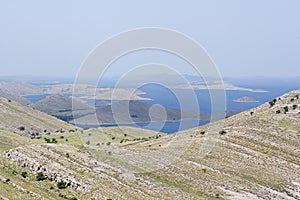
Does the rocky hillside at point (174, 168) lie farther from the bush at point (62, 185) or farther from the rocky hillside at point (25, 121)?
the rocky hillside at point (25, 121)

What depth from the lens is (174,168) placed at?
60625 millimetres

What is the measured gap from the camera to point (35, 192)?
159 feet

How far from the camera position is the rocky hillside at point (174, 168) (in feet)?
168

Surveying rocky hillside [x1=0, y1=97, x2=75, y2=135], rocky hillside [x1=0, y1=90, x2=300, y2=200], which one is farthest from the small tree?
rocky hillside [x1=0, y1=97, x2=75, y2=135]

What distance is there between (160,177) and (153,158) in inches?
341

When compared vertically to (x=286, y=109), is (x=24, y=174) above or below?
below

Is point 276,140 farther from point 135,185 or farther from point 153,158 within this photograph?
point 135,185

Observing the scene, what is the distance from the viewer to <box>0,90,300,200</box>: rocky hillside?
51312mm

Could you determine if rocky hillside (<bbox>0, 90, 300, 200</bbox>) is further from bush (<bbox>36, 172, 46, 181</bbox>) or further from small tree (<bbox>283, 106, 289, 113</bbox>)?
small tree (<bbox>283, 106, 289, 113</bbox>)

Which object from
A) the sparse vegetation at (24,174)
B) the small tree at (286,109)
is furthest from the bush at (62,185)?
the small tree at (286,109)

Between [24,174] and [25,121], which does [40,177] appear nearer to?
[24,174]

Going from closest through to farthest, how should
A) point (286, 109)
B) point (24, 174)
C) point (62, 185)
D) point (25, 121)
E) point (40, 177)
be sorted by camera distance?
1. point (62, 185)
2. point (40, 177)
3. point (24, 174)
4. point (286, 109)
5. point (25, 121)

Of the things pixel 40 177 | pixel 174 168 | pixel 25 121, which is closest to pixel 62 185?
pixel 40 177

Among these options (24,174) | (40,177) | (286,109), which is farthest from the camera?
(286,109)
